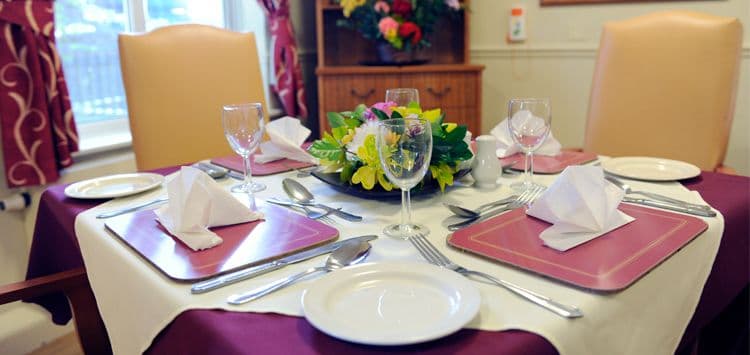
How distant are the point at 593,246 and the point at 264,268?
0.43 meters

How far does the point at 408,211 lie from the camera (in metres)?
0.86

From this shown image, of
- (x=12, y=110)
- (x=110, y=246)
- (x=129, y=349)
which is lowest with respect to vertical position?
(x=129, y=349)

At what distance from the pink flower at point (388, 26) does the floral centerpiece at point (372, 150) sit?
1505 millimetres

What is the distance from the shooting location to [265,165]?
1.33 meters

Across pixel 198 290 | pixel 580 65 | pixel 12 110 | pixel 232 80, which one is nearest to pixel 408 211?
pixel 198 290

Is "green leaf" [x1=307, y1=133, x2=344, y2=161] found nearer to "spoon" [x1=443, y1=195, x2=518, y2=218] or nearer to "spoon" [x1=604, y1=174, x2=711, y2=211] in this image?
"spoon" [x1=443, y1=195, x2=518, y2=218]

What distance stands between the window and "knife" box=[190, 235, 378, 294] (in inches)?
62.3

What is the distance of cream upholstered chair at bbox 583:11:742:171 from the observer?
1559mm

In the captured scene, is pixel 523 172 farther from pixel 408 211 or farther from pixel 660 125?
pixel 660 125

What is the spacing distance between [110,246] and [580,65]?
2326mm

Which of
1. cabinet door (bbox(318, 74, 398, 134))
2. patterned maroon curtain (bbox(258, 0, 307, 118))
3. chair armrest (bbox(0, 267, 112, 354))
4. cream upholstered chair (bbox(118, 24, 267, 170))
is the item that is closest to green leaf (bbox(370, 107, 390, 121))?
chair armrest (bbox(0, 267, 112, 354))

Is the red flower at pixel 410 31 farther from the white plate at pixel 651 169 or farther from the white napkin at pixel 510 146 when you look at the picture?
the white plate at pixel 651 169

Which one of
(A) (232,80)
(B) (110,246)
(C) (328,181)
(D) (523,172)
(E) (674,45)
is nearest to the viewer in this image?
(B) (110,246)

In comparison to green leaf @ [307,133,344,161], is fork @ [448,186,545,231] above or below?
below
